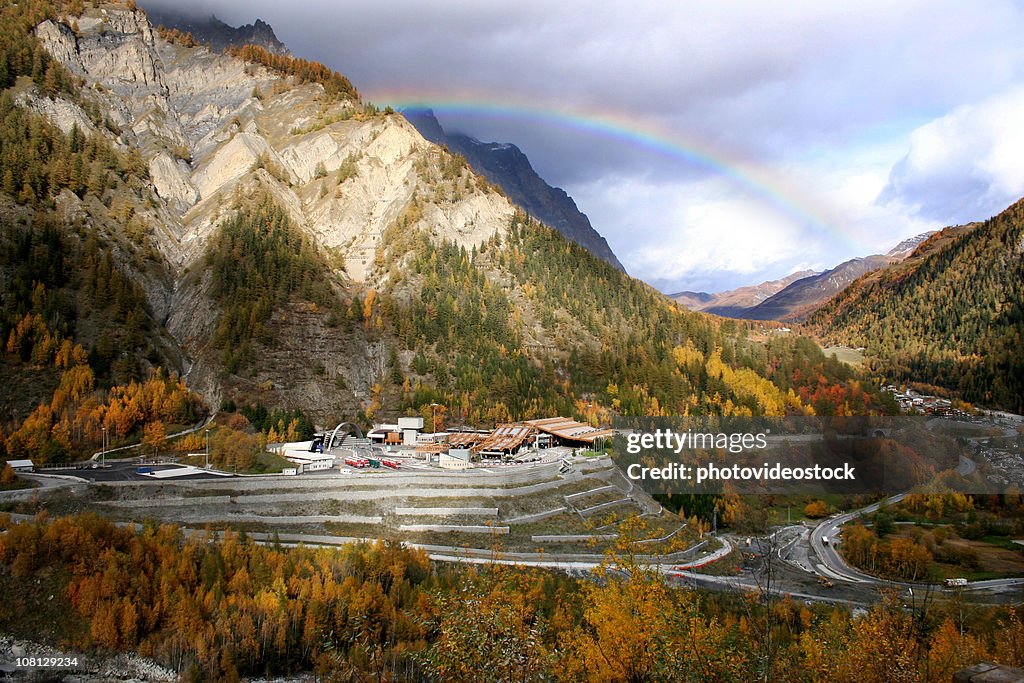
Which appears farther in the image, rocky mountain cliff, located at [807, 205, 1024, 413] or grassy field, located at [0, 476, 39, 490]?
rocky mountain cliff, located at [807, 205, 1024, 413]

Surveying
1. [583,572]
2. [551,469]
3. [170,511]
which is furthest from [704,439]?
[170,511]

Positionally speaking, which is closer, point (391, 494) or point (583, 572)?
point (583, 572)

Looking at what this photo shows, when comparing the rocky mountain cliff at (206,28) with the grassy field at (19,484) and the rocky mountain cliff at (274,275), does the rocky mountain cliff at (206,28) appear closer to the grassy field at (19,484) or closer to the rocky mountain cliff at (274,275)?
the rocky mountain cliff at (274,275)

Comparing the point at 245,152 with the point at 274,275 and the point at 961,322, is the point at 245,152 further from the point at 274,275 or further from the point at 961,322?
the point at 961,322

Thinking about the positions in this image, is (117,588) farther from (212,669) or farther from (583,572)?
(583,572)

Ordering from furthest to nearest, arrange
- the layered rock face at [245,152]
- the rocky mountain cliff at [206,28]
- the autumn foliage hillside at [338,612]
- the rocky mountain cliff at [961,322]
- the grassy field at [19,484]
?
the rocky mountain cliff at [206,28]
the rocky mountain cliff at [961,322]
the layered rock face at [245,152]
the grassy field at [19,484]
the autumn foliage hillside at [338,612]

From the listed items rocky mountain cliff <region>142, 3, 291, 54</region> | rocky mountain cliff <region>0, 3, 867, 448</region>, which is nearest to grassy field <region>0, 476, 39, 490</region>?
rocky mountain cliff <region>0, 3, 867, 448</region>

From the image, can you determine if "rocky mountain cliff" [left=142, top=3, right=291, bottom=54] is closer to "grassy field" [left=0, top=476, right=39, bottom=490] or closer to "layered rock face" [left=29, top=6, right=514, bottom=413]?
"layered rock face" [left=29, top=6, right=514, bottom=413]

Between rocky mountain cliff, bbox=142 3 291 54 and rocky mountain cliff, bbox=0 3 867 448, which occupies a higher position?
rocky mountain cliff, bbox=142 3 291 54

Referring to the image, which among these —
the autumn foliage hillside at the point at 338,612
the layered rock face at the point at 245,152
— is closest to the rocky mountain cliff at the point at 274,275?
the layered rock face at the point at 245,152

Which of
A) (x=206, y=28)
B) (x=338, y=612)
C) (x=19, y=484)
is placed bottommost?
(x=338, y=612)

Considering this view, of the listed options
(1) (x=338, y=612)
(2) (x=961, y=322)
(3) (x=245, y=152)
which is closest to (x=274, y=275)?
(3) (x=245, y=152)
